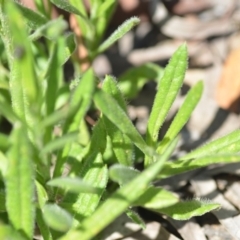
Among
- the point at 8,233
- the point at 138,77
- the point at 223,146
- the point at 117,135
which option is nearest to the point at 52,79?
the point at 117,135

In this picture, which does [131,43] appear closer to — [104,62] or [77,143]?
[104,62]

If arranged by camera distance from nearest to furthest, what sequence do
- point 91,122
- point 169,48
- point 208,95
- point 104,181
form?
point 104,181, point 91,122, point 208,95, point 169,48

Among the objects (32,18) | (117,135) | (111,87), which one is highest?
(32,18)

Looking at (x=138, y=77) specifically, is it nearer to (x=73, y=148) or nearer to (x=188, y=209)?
(x=73, y=148)

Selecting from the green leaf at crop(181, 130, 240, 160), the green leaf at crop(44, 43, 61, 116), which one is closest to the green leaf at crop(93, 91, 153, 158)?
the green leaf at crop(44, 43, 61, 116)

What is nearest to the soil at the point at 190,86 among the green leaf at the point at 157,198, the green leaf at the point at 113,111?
the green leaf at the point at 157,198

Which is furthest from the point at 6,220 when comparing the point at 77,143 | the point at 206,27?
the point at 206,27
